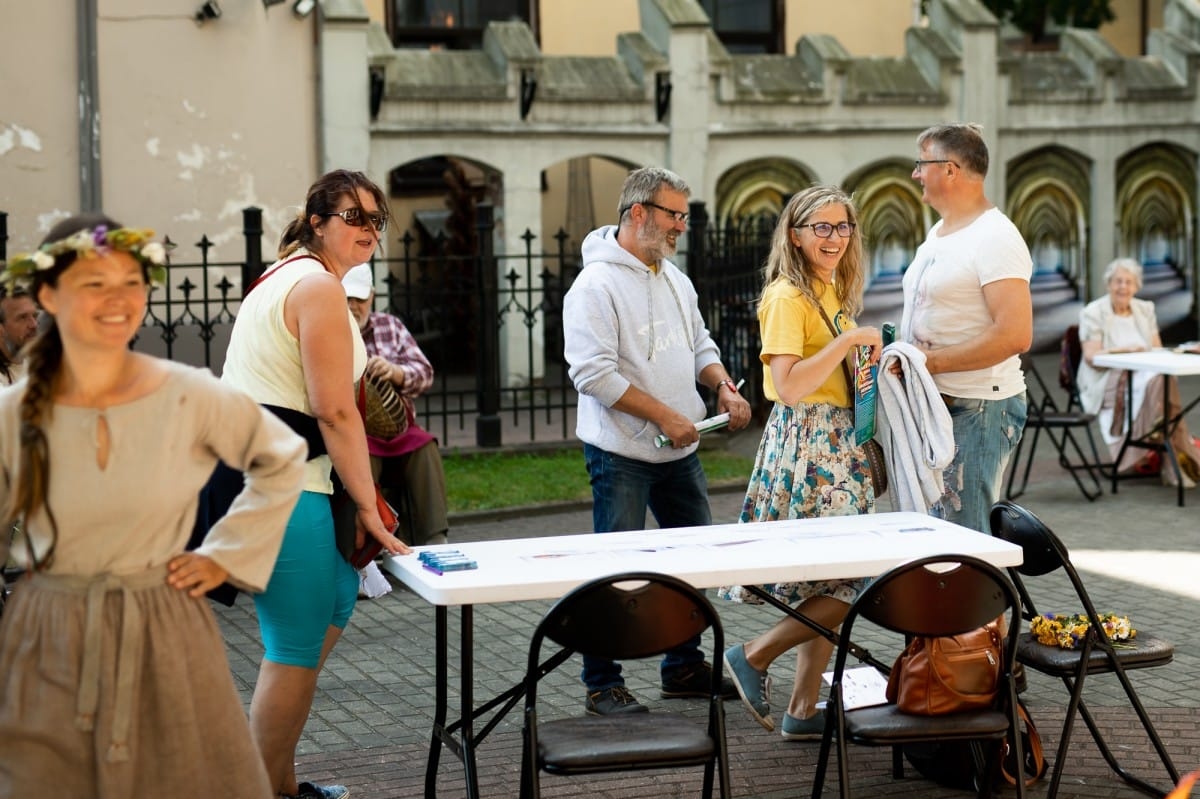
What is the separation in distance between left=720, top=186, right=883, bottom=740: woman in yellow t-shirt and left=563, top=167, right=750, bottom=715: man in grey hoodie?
33 cm

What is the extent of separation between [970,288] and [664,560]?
192cm

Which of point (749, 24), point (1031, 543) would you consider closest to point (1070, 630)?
point (1031, 543)

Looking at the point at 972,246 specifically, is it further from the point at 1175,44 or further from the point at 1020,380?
the point at 1175,44

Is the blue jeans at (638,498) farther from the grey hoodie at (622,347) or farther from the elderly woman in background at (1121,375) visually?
the elderly woman in background at (1121,375)

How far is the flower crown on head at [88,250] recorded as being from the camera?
3.63 metres

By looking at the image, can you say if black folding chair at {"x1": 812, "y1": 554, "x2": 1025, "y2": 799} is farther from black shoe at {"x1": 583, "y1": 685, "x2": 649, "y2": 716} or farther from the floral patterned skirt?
black shoe at {"x1": 583, "y1": 685, "x2": 649, "y2": 716}

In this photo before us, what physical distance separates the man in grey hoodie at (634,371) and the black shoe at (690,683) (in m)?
Result: 0.23

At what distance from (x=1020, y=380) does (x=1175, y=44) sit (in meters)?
15.9

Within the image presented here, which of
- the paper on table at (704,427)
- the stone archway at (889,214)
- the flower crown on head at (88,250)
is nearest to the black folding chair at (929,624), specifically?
the paper on table at (704,427)

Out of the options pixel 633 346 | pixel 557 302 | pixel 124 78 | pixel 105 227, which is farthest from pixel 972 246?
pixel 124 78

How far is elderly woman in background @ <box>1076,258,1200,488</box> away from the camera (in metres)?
11.8

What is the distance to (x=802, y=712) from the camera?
6066 millimetres

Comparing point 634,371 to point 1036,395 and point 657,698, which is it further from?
point 1036,395

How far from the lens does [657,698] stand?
6.64 metres
